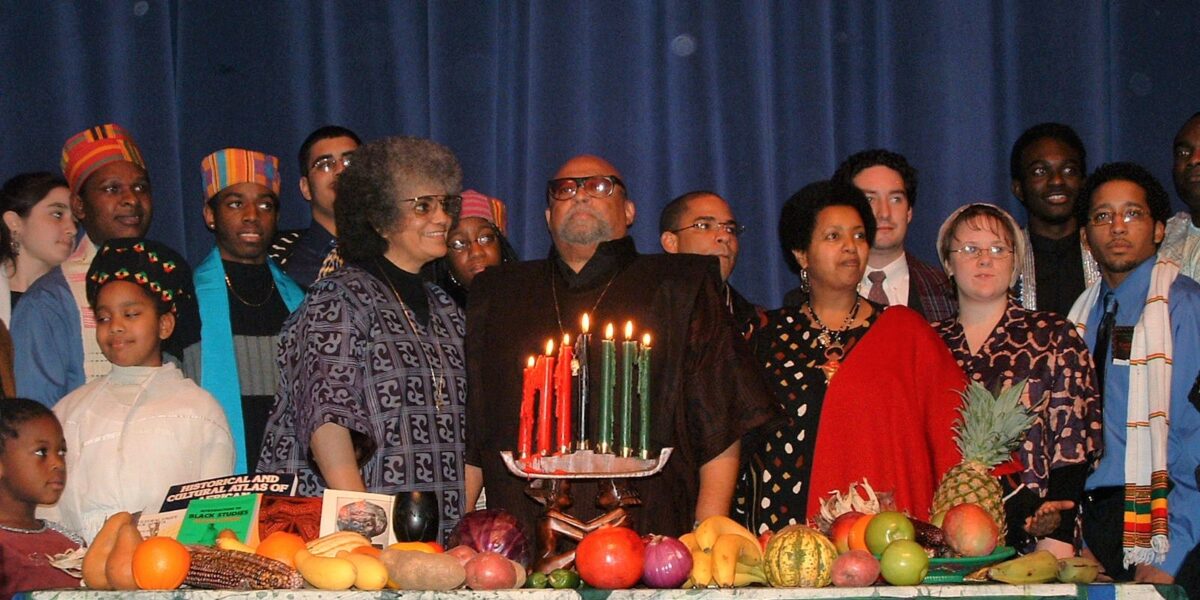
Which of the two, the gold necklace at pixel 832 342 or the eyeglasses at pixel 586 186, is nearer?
the eyeglasses at pixel 586 186

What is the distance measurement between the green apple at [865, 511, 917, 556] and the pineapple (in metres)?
0.38

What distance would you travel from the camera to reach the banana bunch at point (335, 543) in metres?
2.31

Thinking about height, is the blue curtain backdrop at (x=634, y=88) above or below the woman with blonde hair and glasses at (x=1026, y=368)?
A: above

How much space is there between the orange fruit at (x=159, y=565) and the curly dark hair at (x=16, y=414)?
1.54 metres

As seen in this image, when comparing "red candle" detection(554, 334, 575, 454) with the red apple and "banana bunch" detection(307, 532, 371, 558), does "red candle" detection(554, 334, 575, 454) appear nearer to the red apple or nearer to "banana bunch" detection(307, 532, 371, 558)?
"banana bunch" detection(307, 532, 371, 558)

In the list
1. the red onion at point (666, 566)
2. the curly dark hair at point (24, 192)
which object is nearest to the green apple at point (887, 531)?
the red onion at point (666, 566)

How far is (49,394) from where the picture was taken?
3.90 metres

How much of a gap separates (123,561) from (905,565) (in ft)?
4.25

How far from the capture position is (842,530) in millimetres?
2418

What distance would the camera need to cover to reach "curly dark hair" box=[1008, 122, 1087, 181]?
4.39 meters

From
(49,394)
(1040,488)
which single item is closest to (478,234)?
(49,394)

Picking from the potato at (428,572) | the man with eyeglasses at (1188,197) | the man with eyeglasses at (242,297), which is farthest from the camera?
the man with eyeglasses at (1188,197)

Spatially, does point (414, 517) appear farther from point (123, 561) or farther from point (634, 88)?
point (634, 88)

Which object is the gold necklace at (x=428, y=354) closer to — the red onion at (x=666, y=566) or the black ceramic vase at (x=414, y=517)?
the black ceramic vase at (x=414, y=517)
